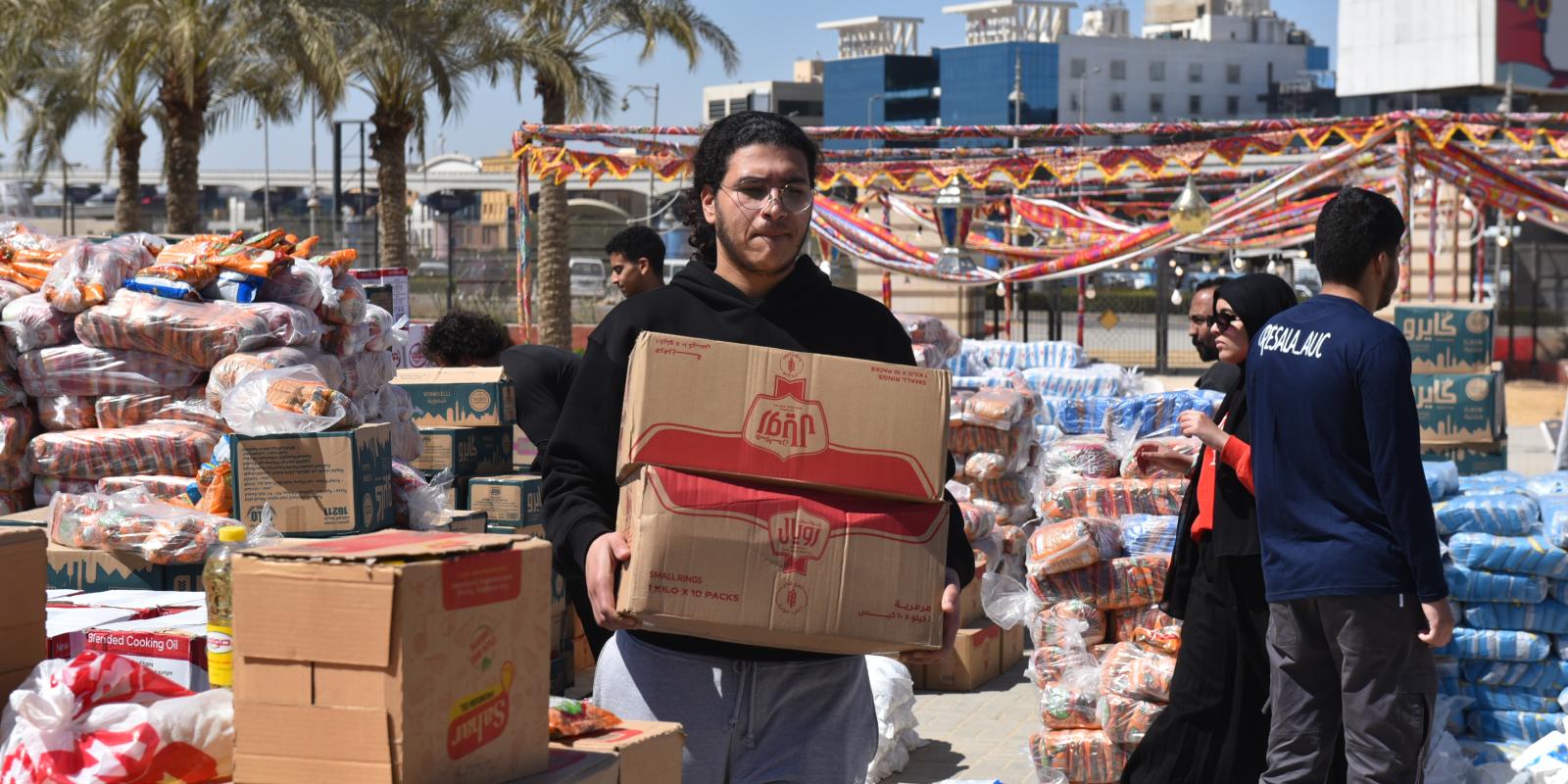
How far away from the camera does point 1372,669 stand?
405 centimetres

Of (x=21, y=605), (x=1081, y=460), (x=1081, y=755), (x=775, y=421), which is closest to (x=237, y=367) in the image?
(x=21, y=605)

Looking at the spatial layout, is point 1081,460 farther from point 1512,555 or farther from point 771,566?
point 771,566

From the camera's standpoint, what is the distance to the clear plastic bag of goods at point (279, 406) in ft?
17.5

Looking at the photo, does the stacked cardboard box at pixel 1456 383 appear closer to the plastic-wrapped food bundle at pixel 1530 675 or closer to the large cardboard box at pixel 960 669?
the plastic-wrapped food bundle at pixel 1530 675

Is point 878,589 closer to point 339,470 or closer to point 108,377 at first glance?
point 339,470

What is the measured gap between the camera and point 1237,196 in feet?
45.4

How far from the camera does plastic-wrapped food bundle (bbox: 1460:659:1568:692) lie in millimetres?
5883

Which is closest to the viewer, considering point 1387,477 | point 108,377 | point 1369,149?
point 1387,477

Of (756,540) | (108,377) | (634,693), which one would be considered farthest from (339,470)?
(756,540)

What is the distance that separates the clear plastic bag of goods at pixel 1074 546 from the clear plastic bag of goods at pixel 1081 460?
2.49ft

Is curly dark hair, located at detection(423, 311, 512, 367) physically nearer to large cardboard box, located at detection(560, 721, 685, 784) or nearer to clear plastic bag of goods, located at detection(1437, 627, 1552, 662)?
clear plastic bag of goods, located at detection(1437, 627, 1552, 662)

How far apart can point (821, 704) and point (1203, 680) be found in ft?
7.90

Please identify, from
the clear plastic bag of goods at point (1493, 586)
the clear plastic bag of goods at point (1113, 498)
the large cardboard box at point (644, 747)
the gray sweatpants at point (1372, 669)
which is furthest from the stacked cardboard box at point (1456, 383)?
the large cardboard box at point (644, 747)

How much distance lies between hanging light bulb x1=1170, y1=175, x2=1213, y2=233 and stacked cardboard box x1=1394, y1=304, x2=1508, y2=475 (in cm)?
532
